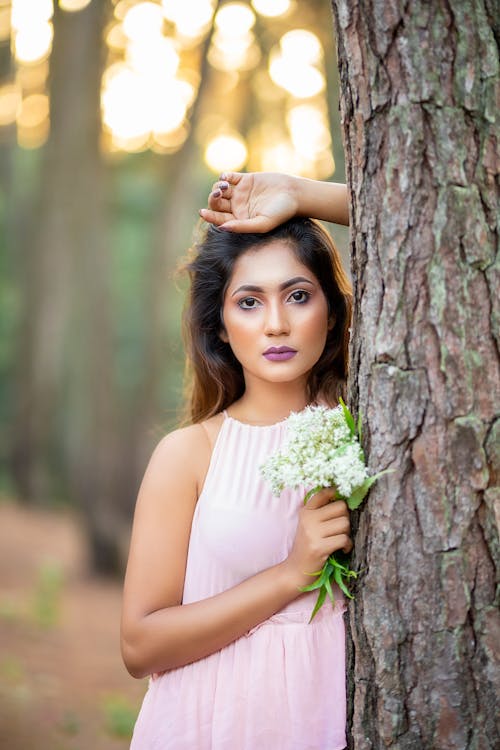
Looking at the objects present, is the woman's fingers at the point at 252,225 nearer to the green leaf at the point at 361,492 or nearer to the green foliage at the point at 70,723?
the green leaf at the point at 361,492

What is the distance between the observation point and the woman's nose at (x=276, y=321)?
2496 mm

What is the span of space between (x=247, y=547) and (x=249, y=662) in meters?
0.33

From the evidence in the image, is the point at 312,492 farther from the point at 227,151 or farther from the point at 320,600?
the point at 227,151

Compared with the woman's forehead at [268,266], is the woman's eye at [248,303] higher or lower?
lower

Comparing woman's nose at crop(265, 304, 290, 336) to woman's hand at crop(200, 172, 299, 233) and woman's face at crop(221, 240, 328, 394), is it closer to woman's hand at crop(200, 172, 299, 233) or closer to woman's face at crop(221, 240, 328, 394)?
woman's face at crop(221, 240, 328, 394)

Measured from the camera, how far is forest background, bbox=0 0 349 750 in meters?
7.16

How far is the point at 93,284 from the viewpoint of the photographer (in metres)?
10.6

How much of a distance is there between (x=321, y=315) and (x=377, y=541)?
2.52 feet

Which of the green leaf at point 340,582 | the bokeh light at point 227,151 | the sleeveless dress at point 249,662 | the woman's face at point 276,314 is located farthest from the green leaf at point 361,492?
the bokeh light at point 227,151

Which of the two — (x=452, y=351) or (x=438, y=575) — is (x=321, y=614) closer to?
(x=438, y=575)

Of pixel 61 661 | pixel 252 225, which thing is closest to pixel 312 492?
pixel 252 225

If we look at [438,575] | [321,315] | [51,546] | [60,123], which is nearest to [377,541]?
[438,575]

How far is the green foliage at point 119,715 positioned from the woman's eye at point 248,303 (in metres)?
4.34

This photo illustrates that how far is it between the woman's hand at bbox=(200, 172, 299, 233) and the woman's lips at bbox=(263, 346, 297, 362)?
368 millimetres
